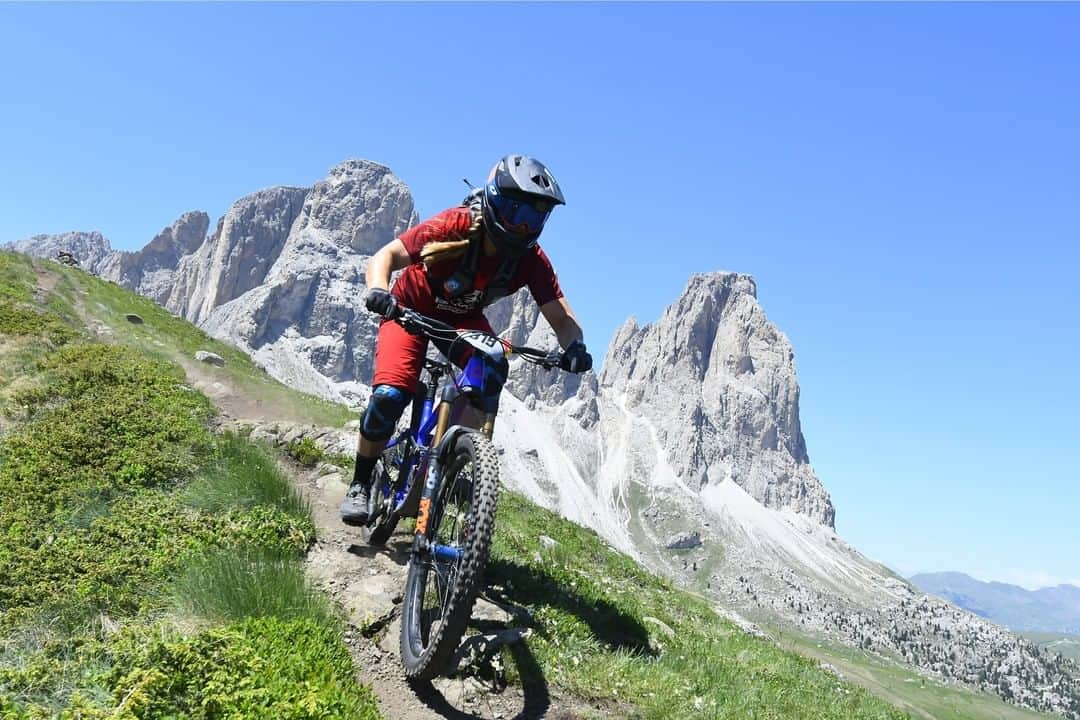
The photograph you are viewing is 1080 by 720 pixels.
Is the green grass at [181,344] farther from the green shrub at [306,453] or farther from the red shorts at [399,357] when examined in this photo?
the red shorts at [399,357]

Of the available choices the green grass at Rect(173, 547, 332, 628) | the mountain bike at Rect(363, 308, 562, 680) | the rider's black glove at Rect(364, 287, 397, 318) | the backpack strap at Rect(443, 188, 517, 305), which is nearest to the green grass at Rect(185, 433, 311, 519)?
the mountain bike at Rect(363, 308, 562, 680)

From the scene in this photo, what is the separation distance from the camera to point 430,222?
7766 millimetres

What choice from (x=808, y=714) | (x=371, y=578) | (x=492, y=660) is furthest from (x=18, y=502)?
(x=808, y=714)

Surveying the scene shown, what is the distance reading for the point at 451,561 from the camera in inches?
235

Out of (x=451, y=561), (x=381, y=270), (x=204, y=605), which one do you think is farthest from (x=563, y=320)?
(x=204, y=605)

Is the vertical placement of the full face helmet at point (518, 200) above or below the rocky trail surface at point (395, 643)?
above

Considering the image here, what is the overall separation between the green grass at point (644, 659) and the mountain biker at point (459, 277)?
8.46 ft

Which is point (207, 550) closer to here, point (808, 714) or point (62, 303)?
point (808, 714)

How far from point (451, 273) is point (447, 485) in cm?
246

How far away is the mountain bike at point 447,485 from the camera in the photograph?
5.63m

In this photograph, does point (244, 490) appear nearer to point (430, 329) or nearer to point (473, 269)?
point (430, 329)

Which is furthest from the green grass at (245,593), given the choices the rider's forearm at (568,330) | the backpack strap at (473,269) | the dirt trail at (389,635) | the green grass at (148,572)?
the rider's forearm at (568,330)

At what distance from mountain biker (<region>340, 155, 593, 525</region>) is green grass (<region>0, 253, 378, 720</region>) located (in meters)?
1.75

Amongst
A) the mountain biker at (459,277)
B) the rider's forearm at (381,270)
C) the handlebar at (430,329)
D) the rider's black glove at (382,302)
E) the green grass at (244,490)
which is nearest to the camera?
the rider's black glove at (382,302)
